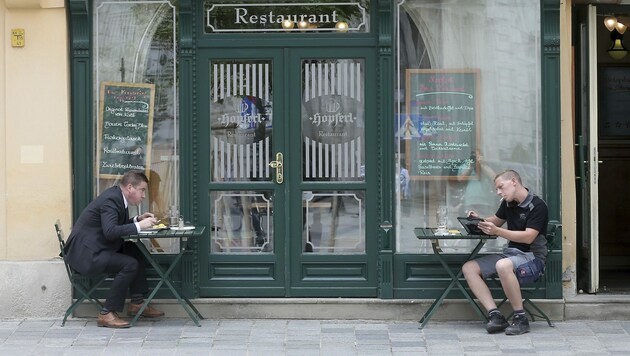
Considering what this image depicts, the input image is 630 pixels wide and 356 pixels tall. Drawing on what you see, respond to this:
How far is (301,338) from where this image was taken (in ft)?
28.5

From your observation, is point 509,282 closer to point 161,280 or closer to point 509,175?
point 509,175

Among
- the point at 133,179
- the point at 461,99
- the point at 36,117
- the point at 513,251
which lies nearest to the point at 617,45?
the point at 461,99

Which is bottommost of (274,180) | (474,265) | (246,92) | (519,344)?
(519,344)

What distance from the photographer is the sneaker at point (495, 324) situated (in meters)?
8.73

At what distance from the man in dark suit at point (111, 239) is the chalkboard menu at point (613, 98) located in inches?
217

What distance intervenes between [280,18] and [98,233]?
2367 millimetres

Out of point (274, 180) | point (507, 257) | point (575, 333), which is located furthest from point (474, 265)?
point (274, 180)

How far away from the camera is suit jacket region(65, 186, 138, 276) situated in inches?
349

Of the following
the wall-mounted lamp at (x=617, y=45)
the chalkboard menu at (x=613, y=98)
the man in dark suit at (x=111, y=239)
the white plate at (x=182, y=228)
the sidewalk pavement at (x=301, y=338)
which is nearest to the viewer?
the sidewalk pavement at (x=301, y=338)

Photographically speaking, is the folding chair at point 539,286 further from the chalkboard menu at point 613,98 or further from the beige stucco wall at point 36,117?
the beige stucco wall at point 36,117

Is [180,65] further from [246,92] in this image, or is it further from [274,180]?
[274,180]

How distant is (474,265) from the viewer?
8844 mm

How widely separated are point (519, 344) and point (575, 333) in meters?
0.64

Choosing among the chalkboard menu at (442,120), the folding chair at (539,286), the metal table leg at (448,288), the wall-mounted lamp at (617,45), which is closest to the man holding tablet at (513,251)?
the metal table leg at (448,288)
